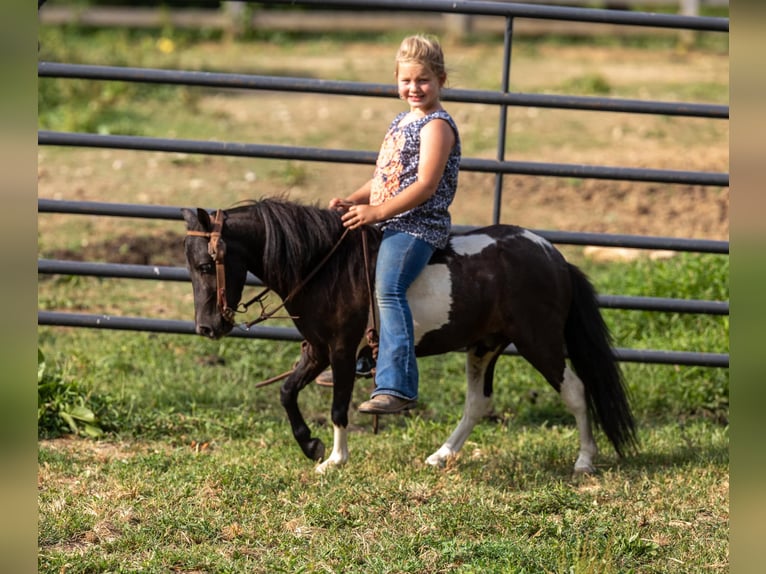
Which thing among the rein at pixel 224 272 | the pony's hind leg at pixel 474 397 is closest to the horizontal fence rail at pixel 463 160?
the pony's hind leg at pixel 474 397

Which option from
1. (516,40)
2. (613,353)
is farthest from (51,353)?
(516,40)

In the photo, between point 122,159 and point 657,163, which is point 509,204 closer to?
point 657,163

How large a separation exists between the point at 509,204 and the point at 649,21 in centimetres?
377

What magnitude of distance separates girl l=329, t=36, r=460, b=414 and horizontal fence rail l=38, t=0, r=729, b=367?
0.86 m

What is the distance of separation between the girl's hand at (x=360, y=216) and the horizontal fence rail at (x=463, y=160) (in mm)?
933

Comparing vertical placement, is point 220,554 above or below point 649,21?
below

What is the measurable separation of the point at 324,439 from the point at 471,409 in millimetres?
752

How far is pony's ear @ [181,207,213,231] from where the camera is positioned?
13.7ft

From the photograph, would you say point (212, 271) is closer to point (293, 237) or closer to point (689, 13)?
point (293, 237)

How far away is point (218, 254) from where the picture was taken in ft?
13.8

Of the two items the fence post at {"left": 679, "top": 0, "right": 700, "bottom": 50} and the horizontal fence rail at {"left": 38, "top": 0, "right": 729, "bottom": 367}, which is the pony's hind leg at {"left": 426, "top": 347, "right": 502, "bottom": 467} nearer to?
the horizontal fence rail at {"left": 38, "top": 0, "right": 729, "bottom": 367}

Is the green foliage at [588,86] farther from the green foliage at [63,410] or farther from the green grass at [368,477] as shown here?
the green foliage at [63,410]

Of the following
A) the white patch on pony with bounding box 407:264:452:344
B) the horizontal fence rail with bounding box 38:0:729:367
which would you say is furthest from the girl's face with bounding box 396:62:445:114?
the horizontal fence rail with bounding box 38:0:729:367

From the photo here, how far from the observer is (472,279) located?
4.52 metres
